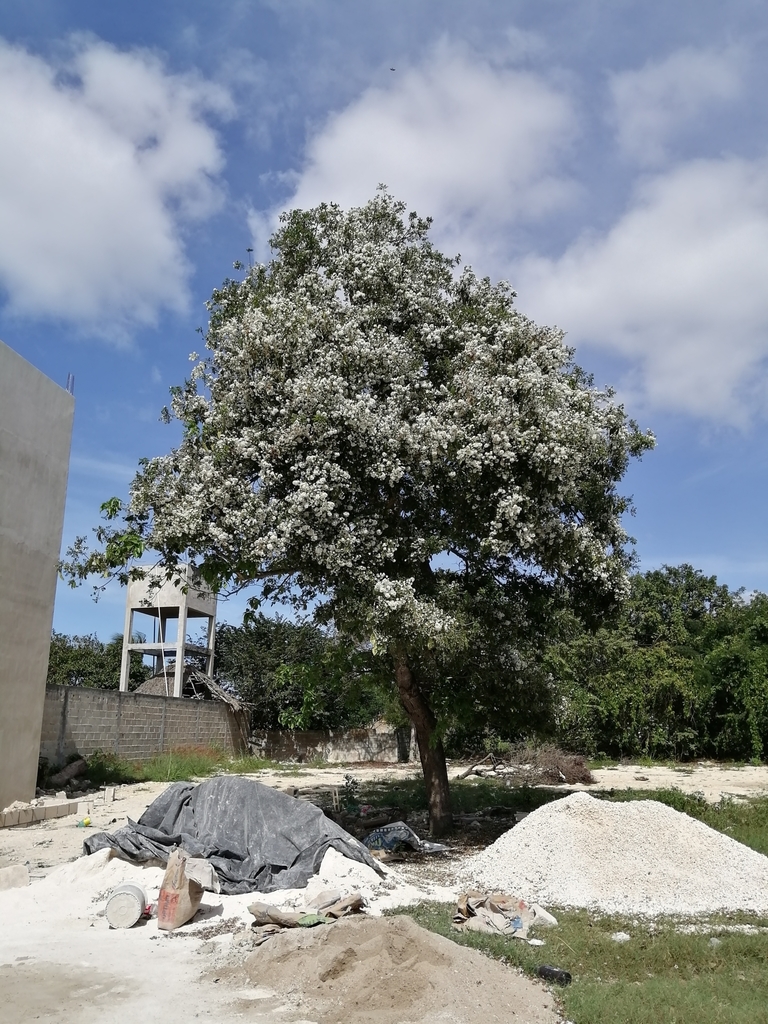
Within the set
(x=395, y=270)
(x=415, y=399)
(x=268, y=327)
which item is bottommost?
(x=415, y=399)

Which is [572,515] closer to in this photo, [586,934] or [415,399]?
[415,399]

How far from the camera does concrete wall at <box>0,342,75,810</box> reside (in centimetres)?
1620

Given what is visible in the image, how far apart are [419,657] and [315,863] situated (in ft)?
13.5

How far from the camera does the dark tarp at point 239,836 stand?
32.0 feet

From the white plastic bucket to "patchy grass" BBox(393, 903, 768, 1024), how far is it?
265 cm

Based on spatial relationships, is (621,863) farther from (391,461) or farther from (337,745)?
(337,745)

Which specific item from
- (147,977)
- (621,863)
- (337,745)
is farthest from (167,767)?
(147,977)

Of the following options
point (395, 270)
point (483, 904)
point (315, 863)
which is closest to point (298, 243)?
point (395, 270)

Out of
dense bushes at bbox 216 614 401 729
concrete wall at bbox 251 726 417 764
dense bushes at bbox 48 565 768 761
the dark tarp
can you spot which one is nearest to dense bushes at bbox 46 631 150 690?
dense bushes at bbox 48 565 768 761

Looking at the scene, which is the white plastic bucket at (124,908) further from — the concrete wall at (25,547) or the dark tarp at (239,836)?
the concrete wall at (25,547)

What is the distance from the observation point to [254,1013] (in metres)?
5.73

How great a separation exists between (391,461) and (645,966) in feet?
23.8

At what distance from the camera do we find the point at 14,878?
9570 millimetres

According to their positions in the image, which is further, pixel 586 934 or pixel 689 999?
pixel 586 934
